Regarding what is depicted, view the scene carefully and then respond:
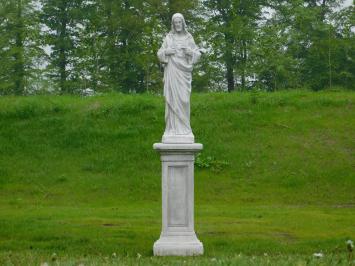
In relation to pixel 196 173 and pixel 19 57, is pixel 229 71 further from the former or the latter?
pixel 196 173

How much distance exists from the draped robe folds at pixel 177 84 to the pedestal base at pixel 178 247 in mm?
1698

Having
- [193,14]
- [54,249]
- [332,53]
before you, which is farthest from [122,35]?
[54,249]

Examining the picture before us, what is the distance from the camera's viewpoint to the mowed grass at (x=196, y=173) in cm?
1323

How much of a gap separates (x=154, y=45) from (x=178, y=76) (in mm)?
24752

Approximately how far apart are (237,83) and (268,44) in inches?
141

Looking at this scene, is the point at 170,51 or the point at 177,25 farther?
the point at 177,25

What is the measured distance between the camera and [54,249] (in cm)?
1202

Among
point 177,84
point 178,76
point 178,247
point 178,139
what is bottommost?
point 178,247

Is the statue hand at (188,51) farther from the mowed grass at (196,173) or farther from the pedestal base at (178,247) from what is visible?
the mowed grass at (196,173)

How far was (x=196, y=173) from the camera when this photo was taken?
A: 855 inches

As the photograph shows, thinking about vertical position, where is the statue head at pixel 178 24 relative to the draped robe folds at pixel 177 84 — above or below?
above

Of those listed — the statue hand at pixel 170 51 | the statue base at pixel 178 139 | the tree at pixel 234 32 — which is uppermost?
the tree at pixel 234 32

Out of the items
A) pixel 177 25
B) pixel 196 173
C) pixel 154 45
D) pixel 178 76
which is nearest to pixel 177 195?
pixel 178 76

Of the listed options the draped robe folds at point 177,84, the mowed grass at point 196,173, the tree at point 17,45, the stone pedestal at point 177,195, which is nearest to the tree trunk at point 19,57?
the tree at point 17,45
